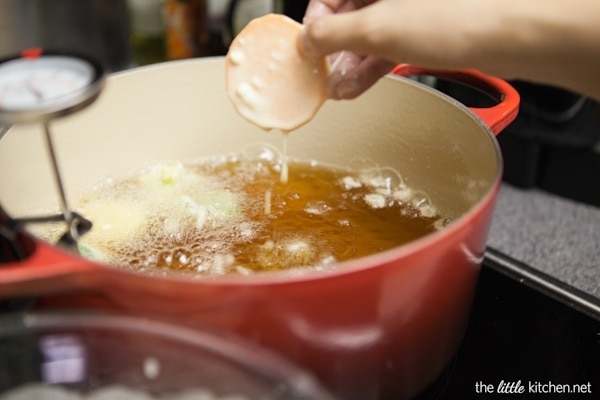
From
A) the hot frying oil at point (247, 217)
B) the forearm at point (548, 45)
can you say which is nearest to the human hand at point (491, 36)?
the forearm at point (548, 45)

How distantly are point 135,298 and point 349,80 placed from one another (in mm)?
334

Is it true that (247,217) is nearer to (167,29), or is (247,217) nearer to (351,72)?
(351,72)

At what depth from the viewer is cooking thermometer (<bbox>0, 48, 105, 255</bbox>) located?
44cm

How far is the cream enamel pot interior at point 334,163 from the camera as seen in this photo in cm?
43

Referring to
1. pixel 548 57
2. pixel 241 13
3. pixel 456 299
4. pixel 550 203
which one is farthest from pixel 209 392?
pixel 241 13

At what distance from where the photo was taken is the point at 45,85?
0.49m

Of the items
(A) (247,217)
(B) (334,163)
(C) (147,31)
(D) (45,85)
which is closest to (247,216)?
(A) (247,217)

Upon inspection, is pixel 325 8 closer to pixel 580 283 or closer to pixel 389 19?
pixel 389 19

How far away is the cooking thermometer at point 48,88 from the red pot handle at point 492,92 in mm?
353

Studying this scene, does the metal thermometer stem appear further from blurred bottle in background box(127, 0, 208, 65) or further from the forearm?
blurred bottle in background box(127, 0, 208, 65)

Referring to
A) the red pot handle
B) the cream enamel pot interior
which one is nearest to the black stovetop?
the cream enamel pot interior

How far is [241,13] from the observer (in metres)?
1.33

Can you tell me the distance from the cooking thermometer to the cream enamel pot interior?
69 millimetres

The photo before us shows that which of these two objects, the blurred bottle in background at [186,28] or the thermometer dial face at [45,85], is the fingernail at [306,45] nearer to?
the thermometer dial face at [45,85]
